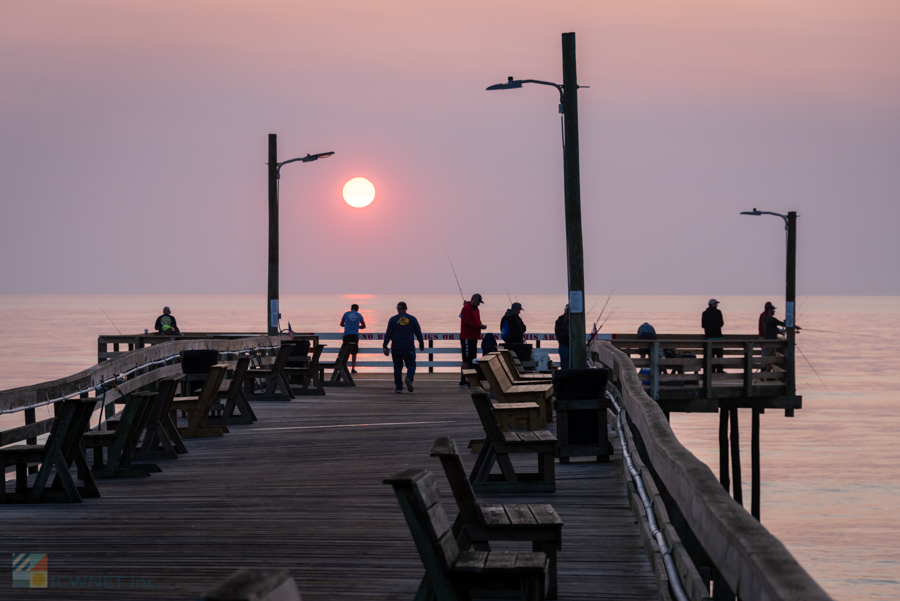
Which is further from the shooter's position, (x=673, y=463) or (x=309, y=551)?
(x=309, y=551)

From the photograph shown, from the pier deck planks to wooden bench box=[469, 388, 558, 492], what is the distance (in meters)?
0.14

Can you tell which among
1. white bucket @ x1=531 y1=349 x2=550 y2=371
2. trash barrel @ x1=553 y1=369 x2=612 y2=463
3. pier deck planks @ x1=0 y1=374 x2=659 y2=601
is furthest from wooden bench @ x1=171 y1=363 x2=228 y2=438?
white bucket @ x1=531 y1=349 x2=550 y2=371

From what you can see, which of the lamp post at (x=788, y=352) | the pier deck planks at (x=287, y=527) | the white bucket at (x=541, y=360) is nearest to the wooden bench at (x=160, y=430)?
the pier deck planks at (x=287, y=527)

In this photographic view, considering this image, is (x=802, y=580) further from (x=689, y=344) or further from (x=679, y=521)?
(x=689, y=344)

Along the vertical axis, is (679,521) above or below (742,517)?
below

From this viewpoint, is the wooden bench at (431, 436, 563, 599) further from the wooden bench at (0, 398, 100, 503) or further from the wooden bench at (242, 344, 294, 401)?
the wooden bench at (242, 344, 294, 401)

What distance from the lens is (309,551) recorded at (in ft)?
22.6

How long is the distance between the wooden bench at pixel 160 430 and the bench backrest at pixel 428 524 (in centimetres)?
715

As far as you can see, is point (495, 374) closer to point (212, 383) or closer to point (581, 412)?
point (581, 412)

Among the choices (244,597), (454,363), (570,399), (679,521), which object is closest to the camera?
(244,597)

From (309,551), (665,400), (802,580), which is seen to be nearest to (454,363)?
(665,400)

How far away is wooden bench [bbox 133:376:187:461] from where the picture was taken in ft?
36.7

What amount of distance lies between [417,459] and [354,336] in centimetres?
1343

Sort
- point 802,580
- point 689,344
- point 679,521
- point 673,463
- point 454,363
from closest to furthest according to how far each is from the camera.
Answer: point 802,580 < point 673,463 < point 679,521 < point 689,344 < point 454,363
